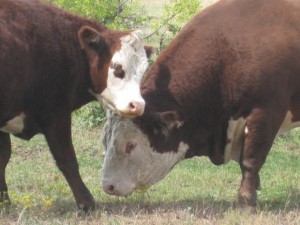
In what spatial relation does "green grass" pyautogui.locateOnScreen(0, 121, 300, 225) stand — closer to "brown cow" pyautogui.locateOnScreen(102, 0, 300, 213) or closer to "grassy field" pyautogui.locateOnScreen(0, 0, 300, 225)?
"grassy field" pyautogui.locateOnScreen(0, 0, 300, 225)

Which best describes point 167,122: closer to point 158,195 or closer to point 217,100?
point 217,100

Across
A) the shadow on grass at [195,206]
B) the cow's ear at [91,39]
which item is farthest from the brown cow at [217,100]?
the cow's ear at [91,39]

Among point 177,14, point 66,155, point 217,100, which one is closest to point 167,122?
point 217,100

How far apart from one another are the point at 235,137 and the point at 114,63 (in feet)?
4.69

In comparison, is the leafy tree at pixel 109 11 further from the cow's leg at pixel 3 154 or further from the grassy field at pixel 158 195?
the cow's leg at pixel 3 154

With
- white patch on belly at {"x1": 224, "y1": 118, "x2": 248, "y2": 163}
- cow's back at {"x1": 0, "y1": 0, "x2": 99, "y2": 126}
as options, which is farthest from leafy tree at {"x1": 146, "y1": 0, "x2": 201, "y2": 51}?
cow's back at {"x1": 0, "y1": 0, "x2": 99, "y2": 126}

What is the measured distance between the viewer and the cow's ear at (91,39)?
754 centimetres

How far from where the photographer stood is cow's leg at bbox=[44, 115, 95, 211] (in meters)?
7.49

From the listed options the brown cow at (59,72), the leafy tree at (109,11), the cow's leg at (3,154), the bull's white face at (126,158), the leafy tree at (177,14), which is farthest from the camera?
the leafy tree at (177,14)

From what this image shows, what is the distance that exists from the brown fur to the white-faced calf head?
383mm

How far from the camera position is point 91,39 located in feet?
24.8

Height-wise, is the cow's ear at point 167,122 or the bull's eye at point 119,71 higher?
the bull's eye at point 119,71

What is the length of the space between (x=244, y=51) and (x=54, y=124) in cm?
193

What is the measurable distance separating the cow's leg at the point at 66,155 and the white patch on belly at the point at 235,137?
1.48m
